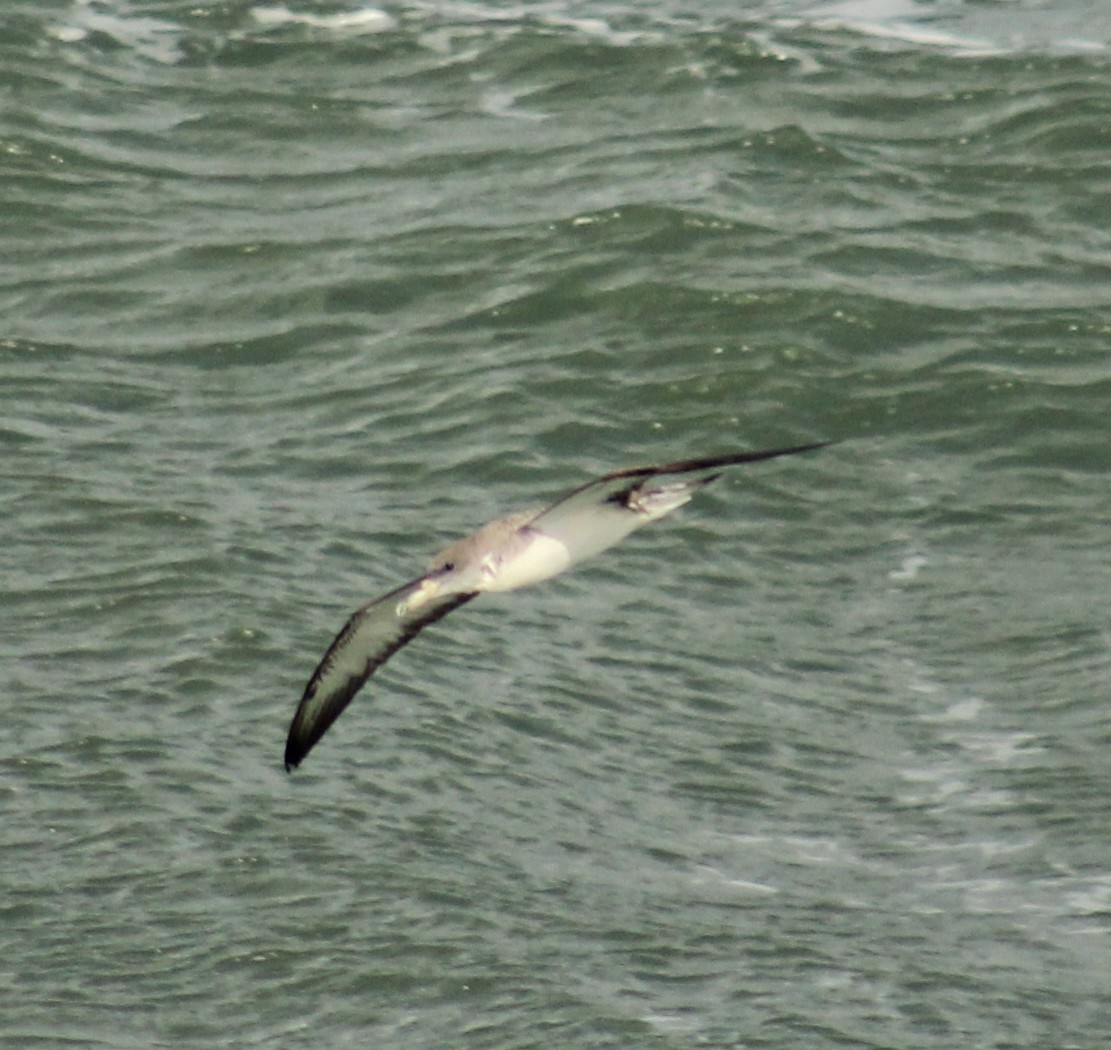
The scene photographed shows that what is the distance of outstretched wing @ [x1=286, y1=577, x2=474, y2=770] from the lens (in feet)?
24.5

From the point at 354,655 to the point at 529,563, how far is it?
0.97 m

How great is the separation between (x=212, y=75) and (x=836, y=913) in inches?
414

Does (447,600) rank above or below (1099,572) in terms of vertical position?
above

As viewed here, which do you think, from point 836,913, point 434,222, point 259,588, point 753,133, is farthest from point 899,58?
point 836,913

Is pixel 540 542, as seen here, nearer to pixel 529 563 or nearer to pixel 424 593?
pixel 529 563

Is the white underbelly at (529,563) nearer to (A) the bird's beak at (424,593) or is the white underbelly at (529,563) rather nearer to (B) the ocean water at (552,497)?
(A) the bird's beak at (424,593)

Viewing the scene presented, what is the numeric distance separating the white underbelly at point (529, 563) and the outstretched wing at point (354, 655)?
30 cm

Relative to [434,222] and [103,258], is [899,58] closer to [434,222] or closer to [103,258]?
[434,222]

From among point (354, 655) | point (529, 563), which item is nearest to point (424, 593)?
point (529, 563)

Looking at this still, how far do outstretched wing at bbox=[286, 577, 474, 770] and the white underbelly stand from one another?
299 mm

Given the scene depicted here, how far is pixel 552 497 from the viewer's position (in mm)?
12195

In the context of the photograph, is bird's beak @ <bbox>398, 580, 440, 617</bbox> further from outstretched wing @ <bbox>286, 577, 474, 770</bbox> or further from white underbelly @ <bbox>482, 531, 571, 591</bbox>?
white underbelly @ <bbox>482, 531, 571, 591</bbox>

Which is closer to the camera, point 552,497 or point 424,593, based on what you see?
point 424,593

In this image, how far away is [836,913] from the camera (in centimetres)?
862
